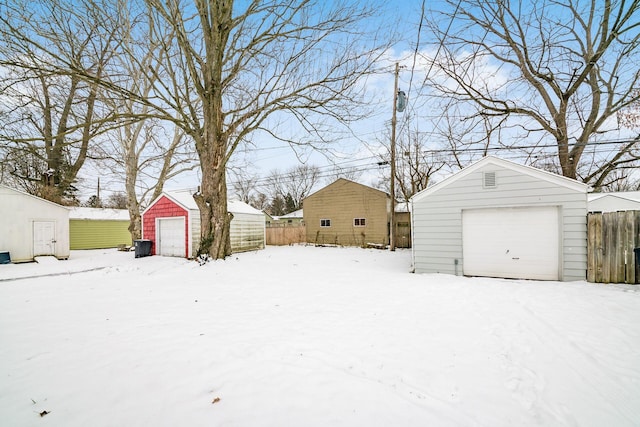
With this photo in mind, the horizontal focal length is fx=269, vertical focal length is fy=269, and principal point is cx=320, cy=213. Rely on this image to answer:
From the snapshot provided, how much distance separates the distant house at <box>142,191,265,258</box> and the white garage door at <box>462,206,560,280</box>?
34.2 ft

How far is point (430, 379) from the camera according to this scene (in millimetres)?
2494

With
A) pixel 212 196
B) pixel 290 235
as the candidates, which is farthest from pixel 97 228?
pixel 212 196

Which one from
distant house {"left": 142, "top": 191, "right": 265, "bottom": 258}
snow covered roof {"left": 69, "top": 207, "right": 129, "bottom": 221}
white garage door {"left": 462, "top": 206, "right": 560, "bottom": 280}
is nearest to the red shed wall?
distant house {"left": 142, "top": 191, "right": 265, "bottom": 258}

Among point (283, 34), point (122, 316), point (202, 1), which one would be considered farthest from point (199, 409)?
point (202, 1)

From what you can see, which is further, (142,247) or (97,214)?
(97,214)

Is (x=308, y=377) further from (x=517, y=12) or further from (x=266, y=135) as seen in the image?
(x=517, y=12)

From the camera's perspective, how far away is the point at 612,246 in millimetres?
6215

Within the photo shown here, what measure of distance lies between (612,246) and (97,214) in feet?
85.0

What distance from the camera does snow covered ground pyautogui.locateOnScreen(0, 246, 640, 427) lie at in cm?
205

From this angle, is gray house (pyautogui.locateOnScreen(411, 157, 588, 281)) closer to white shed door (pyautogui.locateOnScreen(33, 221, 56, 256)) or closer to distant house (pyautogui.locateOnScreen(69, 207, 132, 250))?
white shed door (pyautogui.locateOnScreen(33, 221, 56, 256))

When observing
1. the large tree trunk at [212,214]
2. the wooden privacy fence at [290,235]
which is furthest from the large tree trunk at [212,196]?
the wooden privacy fence at [290,235]

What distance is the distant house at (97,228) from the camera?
17.9 m

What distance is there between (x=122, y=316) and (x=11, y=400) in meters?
2.21

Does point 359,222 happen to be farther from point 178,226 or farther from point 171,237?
point 171,237
